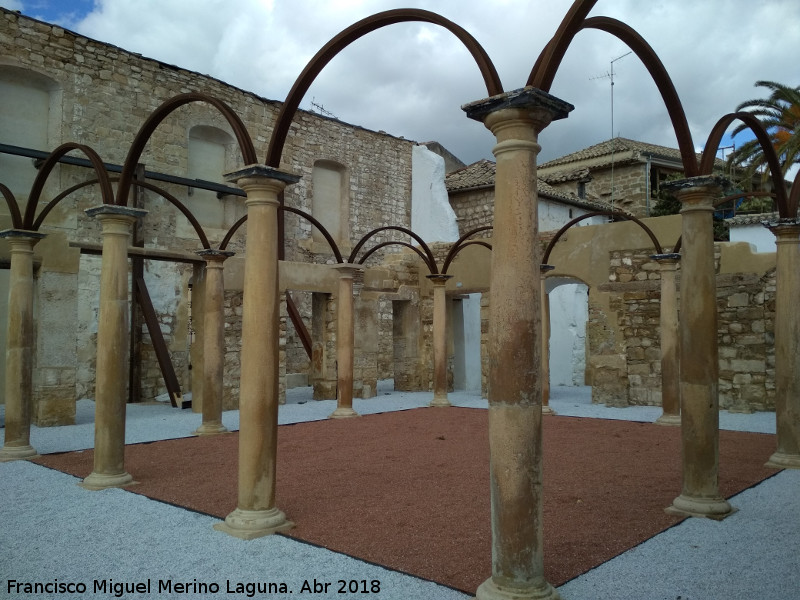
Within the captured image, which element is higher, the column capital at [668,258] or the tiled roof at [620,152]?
the tiled roof at [620,152]

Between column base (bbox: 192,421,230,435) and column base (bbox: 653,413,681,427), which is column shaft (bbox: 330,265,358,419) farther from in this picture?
column base (bbox: 653,413,681,427)

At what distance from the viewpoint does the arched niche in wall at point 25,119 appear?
13.7 m

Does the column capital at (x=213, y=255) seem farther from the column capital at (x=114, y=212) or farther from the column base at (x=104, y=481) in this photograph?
the column base at (x=104, y=481)

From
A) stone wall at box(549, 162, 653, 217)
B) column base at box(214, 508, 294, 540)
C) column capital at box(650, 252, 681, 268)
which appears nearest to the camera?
column base at box(214, 508, 294, 540)

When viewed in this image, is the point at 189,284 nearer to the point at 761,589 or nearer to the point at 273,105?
the point at 273,105

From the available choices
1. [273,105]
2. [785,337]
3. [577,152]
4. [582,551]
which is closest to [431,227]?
[273,105]


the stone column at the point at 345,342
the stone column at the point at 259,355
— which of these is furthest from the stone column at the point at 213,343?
the stone column at the point at 259,355

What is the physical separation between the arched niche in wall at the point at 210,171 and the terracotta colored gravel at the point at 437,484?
7818 millimetres

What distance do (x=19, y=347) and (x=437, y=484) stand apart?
17.8 ft

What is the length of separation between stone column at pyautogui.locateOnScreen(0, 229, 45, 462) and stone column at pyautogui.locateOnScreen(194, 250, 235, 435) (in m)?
2.32

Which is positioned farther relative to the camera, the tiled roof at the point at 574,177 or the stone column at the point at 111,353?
the tiled roof at the point at 574,177

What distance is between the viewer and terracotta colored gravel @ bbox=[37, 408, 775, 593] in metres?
4.55

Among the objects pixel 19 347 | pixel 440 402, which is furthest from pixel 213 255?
pixel 440 402

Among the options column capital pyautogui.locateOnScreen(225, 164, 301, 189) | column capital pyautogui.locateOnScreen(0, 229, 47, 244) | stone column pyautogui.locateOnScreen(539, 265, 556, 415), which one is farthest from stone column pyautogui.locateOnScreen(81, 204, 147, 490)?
stone column pyautogui.locateOnScreen(539, 265, 556, 415)
